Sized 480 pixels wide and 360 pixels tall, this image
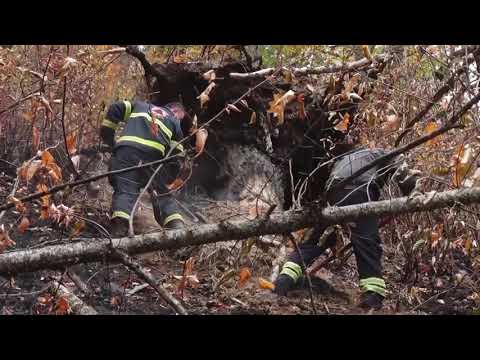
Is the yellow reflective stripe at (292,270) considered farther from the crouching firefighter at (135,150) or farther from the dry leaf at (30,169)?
the dry leaf at (30,169)

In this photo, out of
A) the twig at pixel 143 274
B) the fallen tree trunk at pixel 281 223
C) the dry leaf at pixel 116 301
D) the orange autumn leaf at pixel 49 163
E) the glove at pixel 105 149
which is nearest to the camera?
the orange autumn leaf at pixel 49 163

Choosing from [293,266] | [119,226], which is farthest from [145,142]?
[293,266]

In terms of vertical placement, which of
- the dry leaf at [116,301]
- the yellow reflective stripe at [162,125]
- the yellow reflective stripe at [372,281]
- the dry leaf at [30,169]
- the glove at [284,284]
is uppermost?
the yellow reflective stripe at [162,125]

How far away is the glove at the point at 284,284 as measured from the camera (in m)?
3.29

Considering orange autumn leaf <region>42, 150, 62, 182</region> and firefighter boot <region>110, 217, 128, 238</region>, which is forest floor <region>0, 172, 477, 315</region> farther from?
orange autumn leaf <region>42, 150, 62, 182</region>

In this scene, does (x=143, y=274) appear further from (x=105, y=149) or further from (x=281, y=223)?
(x=105, y=149)

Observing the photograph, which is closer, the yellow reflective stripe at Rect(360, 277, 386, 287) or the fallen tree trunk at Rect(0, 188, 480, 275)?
the fallen tree trunk at Rect(0, 188, 480, 275)

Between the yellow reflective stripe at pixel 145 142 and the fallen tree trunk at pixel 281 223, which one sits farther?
the yellow reflective stripe at pixel 145 142

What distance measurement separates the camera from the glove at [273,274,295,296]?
329 cm

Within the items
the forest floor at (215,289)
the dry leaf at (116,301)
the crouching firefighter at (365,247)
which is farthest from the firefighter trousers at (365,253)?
the dry leaf at (116,301)

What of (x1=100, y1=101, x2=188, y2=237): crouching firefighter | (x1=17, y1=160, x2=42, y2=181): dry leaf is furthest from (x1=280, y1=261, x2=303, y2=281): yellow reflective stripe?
(x1=17, y1=160, x2=42, y2=181): dry leaf

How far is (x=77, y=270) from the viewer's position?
3273mm
